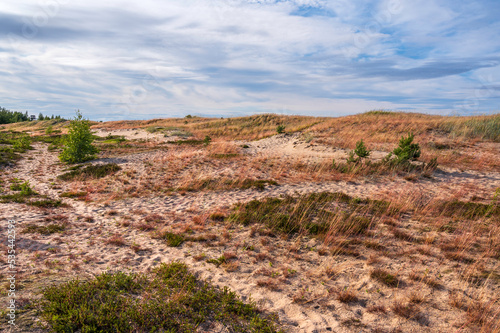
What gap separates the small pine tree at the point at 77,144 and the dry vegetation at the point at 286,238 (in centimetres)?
268

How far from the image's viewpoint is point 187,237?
822 centimetres

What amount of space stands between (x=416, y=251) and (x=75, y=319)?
7792 mm

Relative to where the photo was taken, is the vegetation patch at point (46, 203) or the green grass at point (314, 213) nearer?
the green grass at point (314, 213)

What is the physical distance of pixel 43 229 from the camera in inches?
330

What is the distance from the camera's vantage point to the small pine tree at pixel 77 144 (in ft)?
65.3

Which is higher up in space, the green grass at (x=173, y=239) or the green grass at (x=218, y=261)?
the green grass at (x=173, y=239)

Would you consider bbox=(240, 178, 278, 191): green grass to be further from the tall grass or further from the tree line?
the tree line

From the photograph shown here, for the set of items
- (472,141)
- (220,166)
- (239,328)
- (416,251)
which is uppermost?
(472,141)

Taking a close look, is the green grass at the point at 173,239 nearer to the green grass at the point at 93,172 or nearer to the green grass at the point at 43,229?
the green grass at the point at 43,229

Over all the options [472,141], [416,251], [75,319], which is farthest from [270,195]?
[472,141]

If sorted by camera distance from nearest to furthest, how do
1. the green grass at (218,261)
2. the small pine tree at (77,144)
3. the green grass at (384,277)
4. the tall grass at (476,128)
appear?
the green grass at (384,277) → the green grass at (218,261) → the small pine tree at (77,144) → the tall grass at (476,128)

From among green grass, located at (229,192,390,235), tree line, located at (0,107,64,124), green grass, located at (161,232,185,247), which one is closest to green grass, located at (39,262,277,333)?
green grass, located at (161,232,185,247)

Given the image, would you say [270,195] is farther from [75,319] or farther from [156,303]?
[75,319]

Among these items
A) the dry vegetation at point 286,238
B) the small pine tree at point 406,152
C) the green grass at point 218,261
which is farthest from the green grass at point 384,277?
the small pine tree at point 406,152
